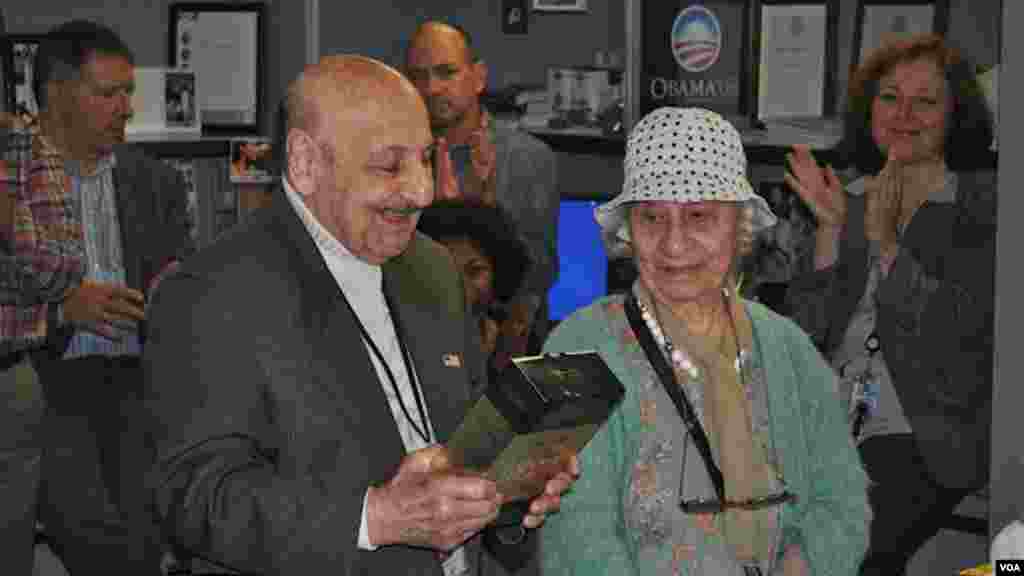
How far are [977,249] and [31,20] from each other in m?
3.38

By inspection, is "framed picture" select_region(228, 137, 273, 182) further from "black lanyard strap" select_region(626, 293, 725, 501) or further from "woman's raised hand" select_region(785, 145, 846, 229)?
"black lanyard strap" select_region(626, 293, 725, 501)

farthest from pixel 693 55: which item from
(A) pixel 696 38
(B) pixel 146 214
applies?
(B) pixel 146 214

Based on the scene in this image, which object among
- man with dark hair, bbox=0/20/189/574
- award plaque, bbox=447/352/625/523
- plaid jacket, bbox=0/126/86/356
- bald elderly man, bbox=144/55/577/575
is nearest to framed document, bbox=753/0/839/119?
man with dark hair, bbox=0/20/189/574

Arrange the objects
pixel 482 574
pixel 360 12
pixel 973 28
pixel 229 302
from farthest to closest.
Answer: pixel 360 12 < pixel 973 28 < pixel 482 574 < pixel 229 302

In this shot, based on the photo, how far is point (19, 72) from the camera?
5.34m

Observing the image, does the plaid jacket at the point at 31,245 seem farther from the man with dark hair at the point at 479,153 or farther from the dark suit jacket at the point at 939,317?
the dark suit jacket at the point at 939,317

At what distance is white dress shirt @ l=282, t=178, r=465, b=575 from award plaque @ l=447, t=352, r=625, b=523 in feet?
0.77

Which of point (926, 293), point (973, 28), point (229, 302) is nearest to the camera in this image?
point (229, 302)

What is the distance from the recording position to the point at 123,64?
192 inches

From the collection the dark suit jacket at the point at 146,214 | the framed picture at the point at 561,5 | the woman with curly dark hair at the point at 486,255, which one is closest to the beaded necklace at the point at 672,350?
the woman with curly dark hair at the point at 486,255

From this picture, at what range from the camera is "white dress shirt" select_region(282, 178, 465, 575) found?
2330 millimetres

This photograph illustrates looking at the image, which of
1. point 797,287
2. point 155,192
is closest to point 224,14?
point 155,192

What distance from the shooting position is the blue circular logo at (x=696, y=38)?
15.3 feet

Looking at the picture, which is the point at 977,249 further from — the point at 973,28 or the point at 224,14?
the point at 224,14
